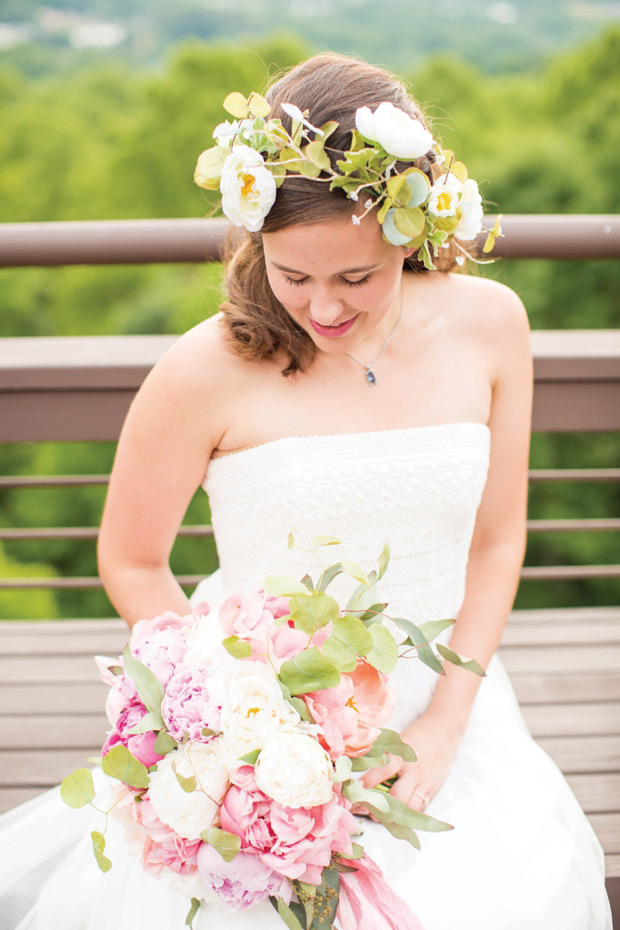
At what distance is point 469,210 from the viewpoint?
1.39 meters

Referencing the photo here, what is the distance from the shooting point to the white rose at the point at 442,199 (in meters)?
1.30

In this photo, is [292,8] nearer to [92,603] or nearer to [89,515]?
[89,515]

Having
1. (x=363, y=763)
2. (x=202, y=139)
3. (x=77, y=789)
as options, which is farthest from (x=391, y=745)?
(x=202, y=139)

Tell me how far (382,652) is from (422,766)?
1.82 feet

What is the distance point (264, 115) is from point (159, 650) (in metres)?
0.80

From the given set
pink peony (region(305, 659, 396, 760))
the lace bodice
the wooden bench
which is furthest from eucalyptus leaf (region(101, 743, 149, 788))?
the wooden bench

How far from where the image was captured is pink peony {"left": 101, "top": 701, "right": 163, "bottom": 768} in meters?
1.00

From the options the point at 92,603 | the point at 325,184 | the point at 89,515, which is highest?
the point at 325,184

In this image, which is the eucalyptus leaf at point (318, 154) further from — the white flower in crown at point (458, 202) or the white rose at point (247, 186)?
the white flower in crown at point (458, 202)

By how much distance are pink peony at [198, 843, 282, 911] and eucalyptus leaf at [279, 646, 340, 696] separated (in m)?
0.20

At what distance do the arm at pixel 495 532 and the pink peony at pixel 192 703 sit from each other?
0.65 meters

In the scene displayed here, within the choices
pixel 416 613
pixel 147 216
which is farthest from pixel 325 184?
pixel 147 216

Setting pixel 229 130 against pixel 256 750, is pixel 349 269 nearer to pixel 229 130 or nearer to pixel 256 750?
pixel 229 130

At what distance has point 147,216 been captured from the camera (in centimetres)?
1844
